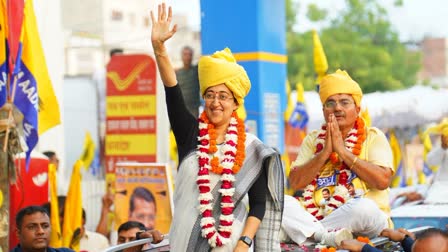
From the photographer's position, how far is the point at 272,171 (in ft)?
16.3

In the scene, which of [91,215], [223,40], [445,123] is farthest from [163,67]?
[91,215]

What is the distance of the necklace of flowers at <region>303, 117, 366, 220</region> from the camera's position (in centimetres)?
620

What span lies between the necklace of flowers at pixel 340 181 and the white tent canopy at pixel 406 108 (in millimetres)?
13044

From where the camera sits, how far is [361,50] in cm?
4225

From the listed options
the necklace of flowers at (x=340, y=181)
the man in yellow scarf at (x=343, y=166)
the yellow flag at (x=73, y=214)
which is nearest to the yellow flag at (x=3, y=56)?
the yellow flag at (x=73, y=214)

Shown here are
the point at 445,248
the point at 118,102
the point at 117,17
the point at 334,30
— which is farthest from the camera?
the point at 117,17

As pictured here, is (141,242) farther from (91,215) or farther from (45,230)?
(91,215)

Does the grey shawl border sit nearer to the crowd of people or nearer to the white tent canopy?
the crowd of people

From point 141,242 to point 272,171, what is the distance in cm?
95

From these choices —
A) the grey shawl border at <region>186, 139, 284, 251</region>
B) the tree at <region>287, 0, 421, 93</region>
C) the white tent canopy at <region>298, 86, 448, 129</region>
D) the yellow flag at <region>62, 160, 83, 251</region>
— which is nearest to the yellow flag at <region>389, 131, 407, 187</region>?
the white tent canopy at <region>298, 86, 448, 129</region>

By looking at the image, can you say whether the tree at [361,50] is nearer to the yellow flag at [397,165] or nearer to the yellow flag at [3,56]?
the yellow flag at [397,165]

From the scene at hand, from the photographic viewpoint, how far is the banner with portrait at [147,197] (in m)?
8.85

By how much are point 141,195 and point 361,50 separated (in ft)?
112

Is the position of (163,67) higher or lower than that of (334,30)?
lower
